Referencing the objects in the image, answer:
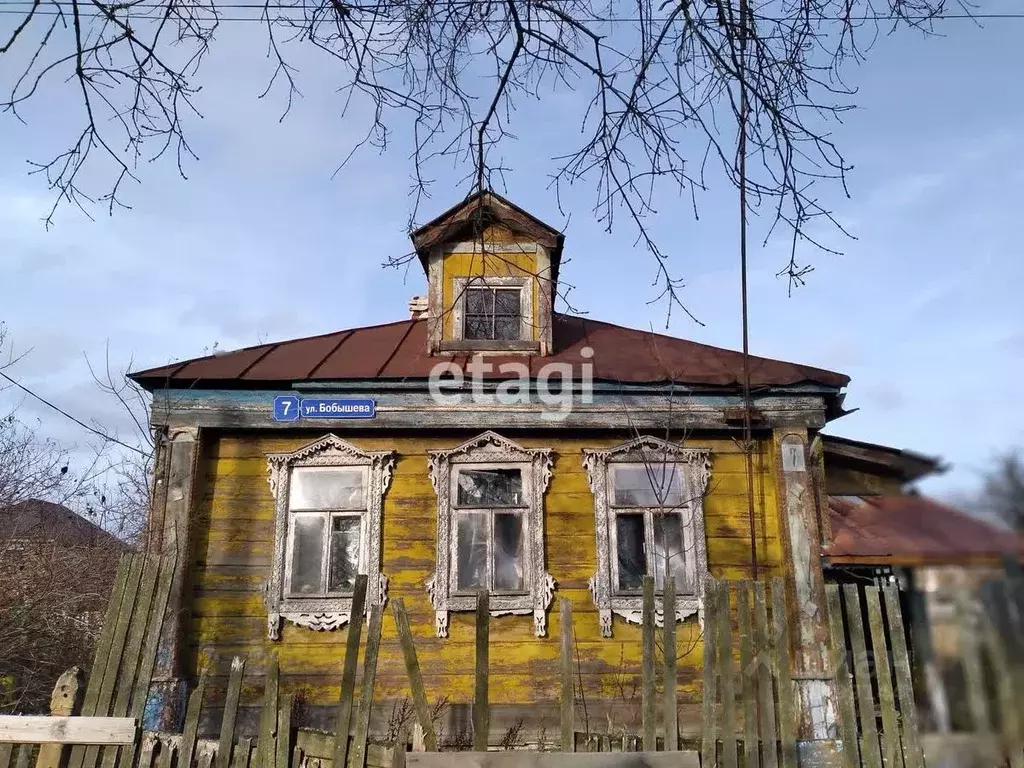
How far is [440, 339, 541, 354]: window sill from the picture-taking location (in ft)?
28.6

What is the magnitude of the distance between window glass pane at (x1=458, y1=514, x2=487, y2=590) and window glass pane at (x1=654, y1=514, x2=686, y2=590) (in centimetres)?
177

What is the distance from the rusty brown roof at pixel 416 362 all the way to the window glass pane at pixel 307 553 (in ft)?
4.87

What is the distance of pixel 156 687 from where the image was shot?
23.1 feet

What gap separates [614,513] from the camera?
7965mm

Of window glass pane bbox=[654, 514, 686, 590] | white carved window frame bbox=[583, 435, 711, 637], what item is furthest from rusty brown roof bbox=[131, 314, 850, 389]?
window glass pane bbox=[654, 514, 686, 590]

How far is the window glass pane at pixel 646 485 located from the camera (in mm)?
7980

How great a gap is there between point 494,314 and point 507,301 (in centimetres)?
24

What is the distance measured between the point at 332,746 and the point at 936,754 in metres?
3.82

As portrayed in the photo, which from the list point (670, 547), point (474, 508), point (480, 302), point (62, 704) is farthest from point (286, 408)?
point (670, 547)

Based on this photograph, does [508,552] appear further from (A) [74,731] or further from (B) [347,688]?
(A) [74,731]

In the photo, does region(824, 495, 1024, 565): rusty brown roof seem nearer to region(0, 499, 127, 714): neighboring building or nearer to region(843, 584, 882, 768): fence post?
region(843, 584, 882, 768): fence post

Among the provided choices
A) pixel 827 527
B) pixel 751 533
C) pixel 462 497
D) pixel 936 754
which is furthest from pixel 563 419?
pixel 936 754

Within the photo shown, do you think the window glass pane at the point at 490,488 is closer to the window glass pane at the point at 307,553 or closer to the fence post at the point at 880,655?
the window glass pane at the point at 307,553

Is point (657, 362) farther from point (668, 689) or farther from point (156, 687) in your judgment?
point (156, 687)
